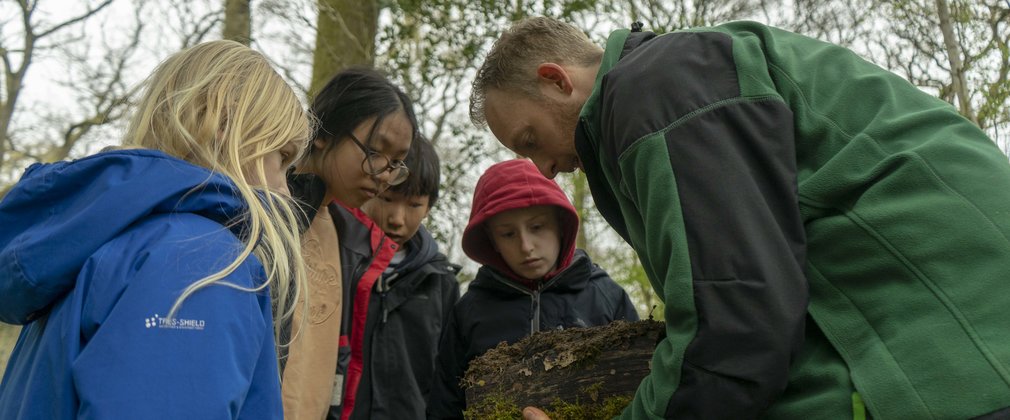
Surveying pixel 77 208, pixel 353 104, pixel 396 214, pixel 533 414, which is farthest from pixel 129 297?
pixel 396 214

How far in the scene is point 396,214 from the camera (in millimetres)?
4945

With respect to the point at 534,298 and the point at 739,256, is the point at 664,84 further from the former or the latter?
the point at 534,298

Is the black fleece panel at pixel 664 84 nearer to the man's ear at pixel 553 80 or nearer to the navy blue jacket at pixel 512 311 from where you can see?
the man's ear at pixel 553 80

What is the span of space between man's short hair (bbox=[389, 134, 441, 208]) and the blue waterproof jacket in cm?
268

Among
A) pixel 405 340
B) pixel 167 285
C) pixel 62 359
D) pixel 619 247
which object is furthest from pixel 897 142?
pixel 619 247

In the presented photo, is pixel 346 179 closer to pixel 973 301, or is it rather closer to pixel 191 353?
pixel 191 353

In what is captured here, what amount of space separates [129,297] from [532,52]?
1.53m

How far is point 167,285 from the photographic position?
6.55 ft

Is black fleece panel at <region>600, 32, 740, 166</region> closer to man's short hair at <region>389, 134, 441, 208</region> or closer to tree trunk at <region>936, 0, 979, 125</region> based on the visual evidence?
man's short hair at <region>389, 134, 441, 208</region>

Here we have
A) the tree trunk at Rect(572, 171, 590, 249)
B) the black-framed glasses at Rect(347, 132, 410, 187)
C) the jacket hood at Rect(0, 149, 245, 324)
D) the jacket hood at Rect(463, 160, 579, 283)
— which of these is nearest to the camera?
the jacket hood at Rect(0, 149, 245, 324)

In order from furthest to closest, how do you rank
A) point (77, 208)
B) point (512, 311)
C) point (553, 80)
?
1. point (512, 311)
2. point (553, 80)
3. point (77, 208)

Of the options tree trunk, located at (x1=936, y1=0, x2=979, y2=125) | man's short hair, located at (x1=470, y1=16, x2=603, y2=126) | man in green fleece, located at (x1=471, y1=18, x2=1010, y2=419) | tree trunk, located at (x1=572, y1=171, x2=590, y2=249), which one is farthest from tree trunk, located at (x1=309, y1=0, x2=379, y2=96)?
man in green fleece, located at (x1=471, y1=18, x2=1010, y2=419)

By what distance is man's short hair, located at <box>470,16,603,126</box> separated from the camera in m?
2.95

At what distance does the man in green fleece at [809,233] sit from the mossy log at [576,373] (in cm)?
41
